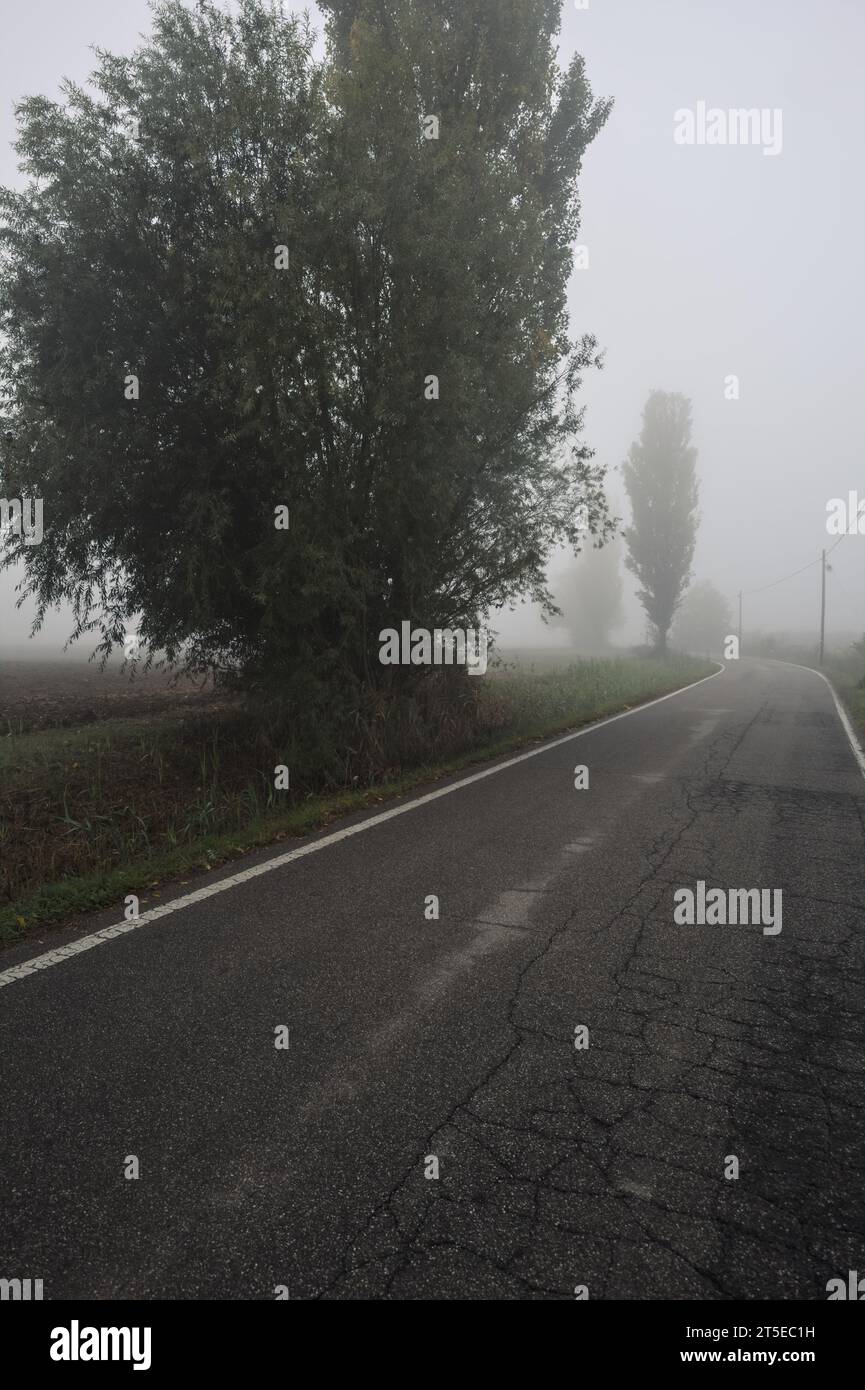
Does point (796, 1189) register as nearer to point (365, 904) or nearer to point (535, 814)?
point (365, 904)

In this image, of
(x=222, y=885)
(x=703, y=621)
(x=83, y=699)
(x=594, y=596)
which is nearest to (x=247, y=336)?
(x=222, y=885)

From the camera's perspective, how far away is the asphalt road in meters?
1.99

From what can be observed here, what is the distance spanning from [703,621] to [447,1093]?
79285mm

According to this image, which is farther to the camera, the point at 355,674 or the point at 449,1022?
the point at 355,674

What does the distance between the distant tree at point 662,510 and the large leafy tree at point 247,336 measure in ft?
111

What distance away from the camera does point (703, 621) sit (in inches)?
3000

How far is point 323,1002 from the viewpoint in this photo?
132 inches

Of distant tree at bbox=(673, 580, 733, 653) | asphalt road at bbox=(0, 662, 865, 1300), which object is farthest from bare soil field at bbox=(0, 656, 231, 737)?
distant tree at bbox=(673, 580, 733, 653)

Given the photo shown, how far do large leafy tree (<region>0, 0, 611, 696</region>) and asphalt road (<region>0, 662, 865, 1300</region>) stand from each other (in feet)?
14.5

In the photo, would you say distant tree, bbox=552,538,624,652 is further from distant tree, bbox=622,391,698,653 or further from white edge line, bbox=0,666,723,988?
white edge line, bbox=0,666,723,988

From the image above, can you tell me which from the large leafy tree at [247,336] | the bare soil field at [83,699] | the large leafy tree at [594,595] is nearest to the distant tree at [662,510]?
the large leafy tree at [594,595]

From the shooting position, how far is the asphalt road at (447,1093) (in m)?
1.99
